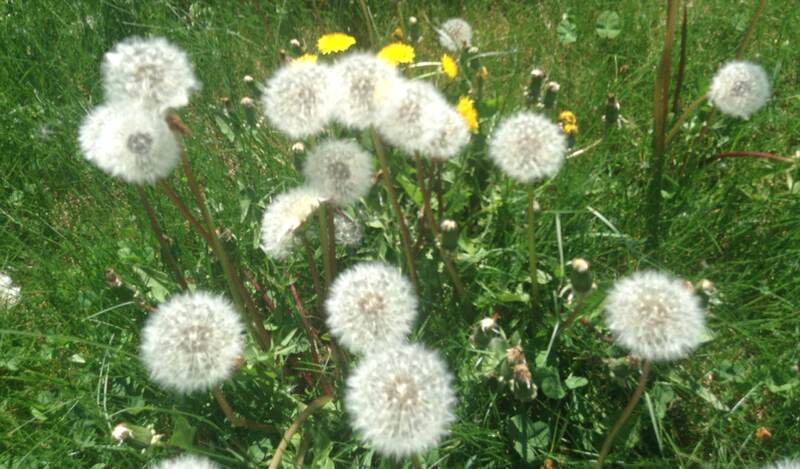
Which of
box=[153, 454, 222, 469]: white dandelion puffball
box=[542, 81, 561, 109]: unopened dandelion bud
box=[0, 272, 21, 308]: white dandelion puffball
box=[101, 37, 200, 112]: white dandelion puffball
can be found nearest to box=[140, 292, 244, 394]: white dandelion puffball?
box=[153, 454, 222, 469]: white dandelion puffball

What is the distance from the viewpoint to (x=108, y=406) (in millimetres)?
1958

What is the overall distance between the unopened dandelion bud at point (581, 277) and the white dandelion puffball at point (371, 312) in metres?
0.39

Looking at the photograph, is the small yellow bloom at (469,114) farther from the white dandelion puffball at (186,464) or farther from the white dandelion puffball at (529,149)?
the white dandelion puffball at (186,464)

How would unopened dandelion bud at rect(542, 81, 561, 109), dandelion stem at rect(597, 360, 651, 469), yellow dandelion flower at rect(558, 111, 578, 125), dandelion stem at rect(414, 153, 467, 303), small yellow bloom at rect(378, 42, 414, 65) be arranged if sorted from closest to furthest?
dandelion stem at rect(597, 360, 651, 469) < dandelion stem at rect(414, 153, 467, 303) < unopened dandelion bud at rect(542, 81, 561, 109) < yellow dandelion flower at rect(558, 111, 578, 125) < small yellow bloom at rect(378, 42, 414, 65)

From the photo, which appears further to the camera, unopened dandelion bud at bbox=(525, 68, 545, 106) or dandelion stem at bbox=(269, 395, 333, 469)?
unopened dandelion bud at bbox=(525, 68, 545, 106)

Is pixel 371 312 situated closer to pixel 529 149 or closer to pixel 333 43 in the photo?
pixel 529 149

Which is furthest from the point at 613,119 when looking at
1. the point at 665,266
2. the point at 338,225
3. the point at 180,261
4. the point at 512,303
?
the point at 180,261

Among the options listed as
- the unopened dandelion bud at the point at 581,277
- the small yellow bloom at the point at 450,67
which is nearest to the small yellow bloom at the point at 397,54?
the small yellow bloom at the point at 450,67

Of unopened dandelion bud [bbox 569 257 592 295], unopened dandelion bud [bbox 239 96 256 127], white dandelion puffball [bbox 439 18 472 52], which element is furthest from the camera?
white dandelion puffball [bbox 439 18 472 52]

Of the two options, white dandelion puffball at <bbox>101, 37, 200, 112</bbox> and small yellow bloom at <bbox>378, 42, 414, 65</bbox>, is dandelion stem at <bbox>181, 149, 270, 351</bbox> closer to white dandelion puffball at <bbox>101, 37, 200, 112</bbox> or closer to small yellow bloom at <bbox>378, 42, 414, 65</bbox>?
white dandelion puffball at <bbox>101, 37, 200, 112</bbox>

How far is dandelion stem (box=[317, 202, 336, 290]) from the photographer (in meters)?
1.73

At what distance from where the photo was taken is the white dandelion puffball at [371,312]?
150cm

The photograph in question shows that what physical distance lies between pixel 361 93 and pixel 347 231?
0.70 metres

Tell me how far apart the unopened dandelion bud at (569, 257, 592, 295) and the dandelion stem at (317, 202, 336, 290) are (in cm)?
64
